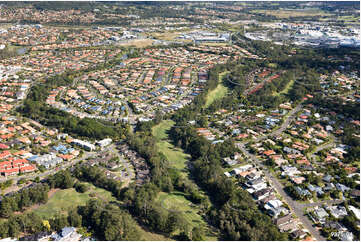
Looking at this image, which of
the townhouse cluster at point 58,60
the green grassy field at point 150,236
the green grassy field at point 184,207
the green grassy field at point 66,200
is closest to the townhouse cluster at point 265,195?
the green grassy field at point 184,207

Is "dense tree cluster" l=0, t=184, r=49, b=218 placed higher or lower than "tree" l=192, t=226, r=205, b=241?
higher

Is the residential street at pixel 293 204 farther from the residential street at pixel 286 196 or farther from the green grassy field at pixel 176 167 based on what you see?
the green grassy field at pixel 176 167

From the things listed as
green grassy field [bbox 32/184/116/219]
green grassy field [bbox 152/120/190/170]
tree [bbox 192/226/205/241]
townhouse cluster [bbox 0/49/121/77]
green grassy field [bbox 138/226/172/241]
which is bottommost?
green grassy field [bbox 138/226/172/241]

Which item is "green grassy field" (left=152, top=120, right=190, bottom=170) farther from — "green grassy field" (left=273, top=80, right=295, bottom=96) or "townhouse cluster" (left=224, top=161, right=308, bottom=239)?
"green grassy field" (left=273, top=80, right=295, bottom=96)

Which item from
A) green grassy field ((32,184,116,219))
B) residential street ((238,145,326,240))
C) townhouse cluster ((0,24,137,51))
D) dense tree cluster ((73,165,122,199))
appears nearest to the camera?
residential street ((238,145,326,240))

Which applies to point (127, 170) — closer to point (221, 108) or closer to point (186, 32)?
point (221, 108)

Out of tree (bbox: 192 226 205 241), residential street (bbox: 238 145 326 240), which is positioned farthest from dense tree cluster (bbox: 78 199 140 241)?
residential street (bbox: 238 145 326 240)
